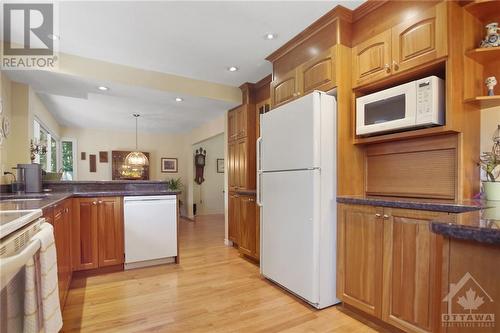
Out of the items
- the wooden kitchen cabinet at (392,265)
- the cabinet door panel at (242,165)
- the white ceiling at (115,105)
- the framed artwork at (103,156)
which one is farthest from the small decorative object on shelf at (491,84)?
the framed artwork at (103,156)

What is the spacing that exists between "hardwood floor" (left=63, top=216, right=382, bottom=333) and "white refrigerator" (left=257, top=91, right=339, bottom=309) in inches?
8.0

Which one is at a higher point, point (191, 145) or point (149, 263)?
point (191, 145)

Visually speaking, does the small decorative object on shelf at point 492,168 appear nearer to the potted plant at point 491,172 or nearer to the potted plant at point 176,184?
the potted plant at point 491,172

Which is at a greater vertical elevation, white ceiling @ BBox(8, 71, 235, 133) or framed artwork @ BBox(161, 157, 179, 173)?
white ceiling @ BBox(8, 71, 235, 133)

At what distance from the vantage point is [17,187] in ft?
9.15

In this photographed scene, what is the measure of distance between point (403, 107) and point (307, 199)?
964mm

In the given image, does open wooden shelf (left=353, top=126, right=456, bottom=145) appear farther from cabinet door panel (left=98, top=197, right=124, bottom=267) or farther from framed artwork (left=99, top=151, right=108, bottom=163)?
framed artwork (left=99, top=151, right=108, bottom=163)

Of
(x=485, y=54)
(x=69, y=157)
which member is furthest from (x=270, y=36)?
(x=69, y=157)

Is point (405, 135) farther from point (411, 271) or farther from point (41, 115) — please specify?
point (41, 115)

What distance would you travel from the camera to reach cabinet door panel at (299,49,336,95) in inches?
86.5

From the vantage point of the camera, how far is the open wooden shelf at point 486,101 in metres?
1.61

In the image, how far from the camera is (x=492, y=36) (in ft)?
5.41

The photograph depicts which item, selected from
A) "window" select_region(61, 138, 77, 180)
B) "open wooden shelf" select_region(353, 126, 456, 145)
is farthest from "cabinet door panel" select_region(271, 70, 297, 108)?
"window" select_region(61, 138, 77, 180)

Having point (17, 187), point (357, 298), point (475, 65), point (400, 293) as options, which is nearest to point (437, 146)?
point (475, 65)
